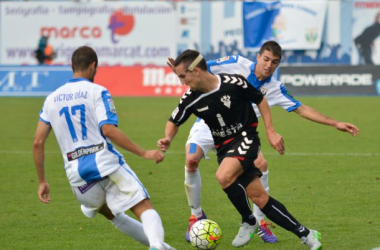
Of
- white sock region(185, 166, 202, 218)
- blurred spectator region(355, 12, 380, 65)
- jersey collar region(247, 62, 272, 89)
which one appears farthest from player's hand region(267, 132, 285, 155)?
blurred spectator region(355, 12, 380, 65)

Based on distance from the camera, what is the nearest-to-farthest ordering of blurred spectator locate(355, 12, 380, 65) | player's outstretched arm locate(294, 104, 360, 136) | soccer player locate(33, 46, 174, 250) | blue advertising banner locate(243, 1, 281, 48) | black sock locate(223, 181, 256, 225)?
soccer player locate(33, 46, 174, 250), black sock locate(223, 181, 256, 225), player's outstretched arm locate(294, 104, 360, 136), blurred spectator locate(355, 12, 380, 65), blue advertising banner locate(243, 1, 281, 48)

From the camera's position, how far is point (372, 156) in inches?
574

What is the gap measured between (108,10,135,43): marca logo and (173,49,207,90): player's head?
34949mm

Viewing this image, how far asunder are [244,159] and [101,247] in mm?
1661

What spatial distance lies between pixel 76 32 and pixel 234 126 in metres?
35.6

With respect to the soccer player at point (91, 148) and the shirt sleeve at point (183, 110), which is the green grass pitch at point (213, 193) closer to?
the shirt sleeve at point (183, 110)

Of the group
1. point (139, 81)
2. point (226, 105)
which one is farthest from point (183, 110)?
point (139, 81)

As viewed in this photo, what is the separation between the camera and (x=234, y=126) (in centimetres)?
748

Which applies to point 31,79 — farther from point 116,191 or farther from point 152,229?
point 152,229

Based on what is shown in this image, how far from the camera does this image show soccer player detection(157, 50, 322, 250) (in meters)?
7.23

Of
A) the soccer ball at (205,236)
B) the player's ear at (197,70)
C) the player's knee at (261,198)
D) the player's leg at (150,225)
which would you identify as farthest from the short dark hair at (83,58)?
the player's knee at (261,198)

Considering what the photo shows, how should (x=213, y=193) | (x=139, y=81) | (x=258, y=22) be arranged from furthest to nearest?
1. (x=258, y=22)
2. (x=139, y=81)
3. (x=213, y=193)

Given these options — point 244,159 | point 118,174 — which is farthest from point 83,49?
point 244,159

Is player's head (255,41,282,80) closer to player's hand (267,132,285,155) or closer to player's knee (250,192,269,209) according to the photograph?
player's hand (267,132,285,155)
